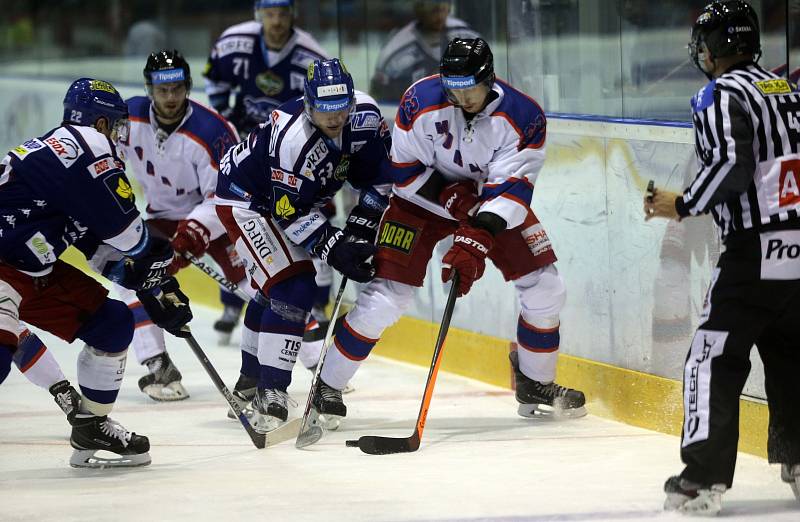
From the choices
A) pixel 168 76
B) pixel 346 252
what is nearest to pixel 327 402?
pixel 346 252

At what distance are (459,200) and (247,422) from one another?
0.92m

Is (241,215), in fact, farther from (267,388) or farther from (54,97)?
(54,97)

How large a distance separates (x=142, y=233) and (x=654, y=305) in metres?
1.57

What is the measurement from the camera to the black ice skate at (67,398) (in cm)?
391

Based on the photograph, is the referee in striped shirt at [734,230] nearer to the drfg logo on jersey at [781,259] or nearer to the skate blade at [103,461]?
the drfg logo on jersey at [781,259]

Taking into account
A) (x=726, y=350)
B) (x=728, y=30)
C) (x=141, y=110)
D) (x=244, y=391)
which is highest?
(x=728, y=30)

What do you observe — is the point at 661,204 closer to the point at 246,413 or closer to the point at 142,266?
the point at 142,266

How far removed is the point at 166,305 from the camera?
3918 millimetres

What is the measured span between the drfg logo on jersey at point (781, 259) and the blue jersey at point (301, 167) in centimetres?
148

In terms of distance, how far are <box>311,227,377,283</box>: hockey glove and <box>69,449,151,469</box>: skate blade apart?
78 cm

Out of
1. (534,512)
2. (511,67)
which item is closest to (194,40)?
(511,67)

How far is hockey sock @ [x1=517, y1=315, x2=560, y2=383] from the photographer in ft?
14.2

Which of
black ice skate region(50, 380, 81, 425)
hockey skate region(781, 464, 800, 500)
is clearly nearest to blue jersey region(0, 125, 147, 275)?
black ice skate region(50, 380, 81, 425)

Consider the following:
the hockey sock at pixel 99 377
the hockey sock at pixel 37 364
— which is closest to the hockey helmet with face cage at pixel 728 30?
the hockey sock at pixel 99 377
